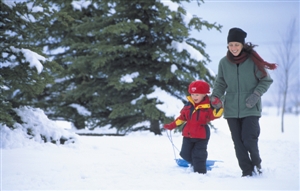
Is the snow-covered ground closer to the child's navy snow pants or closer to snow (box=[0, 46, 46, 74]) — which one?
the child's navy snow pants

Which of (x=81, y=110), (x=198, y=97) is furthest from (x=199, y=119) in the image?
(x=81, y=110)

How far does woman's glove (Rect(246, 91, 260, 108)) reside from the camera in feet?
13.4

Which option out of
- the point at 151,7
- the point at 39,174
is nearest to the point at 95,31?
the point at 151,7

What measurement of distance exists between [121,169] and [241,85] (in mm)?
2041

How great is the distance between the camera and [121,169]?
4852 millimetres

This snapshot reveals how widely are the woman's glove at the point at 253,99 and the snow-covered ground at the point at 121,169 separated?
0.90 meters

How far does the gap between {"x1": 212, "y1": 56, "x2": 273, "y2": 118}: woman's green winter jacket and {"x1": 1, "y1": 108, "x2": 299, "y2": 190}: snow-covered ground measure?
0.83m

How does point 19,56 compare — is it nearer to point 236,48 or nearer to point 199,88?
point 199,88

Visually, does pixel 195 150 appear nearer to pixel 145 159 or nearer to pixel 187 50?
pixel 145 159

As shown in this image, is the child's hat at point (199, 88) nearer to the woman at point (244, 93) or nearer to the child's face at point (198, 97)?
the child's face at point (198, 97)

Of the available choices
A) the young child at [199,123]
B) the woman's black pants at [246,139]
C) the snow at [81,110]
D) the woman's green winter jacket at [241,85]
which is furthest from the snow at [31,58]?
the snow at [81,110]

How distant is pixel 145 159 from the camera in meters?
5.89

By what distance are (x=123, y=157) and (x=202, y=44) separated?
6222mm

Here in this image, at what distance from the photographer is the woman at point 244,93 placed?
165 inches
